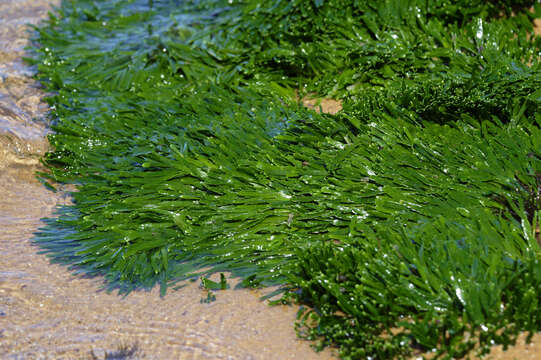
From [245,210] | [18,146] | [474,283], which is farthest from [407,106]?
[18,146]

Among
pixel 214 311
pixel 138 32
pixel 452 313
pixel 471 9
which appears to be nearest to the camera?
pixel 452 313

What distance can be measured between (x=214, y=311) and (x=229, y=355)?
28 centimetres

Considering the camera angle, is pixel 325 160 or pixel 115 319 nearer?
pixel 115 319

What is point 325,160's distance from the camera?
3.14 metres

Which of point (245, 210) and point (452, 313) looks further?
point (245, 210)

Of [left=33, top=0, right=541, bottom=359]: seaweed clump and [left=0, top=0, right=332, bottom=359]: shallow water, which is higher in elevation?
[left=33, top=0, right=541, bottom=359]: seaweed clump

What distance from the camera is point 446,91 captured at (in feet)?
10.9

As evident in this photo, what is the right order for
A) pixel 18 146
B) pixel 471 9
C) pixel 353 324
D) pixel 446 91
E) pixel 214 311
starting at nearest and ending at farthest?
pixel 353 324, pixel 214 311, pixel 446 91, pixel 18 146, pixel 471 9

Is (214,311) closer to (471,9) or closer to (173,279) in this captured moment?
(173,279)

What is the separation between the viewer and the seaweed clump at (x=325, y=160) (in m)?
2.27

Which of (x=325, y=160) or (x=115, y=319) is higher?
(x=325, y=160)

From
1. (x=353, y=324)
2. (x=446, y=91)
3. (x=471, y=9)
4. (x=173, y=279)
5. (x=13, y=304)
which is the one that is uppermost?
(x=471, y=9)

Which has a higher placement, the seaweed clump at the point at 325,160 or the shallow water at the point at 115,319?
the seaweed clump at the point at 325,160

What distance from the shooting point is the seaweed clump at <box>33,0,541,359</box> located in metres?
2.27
